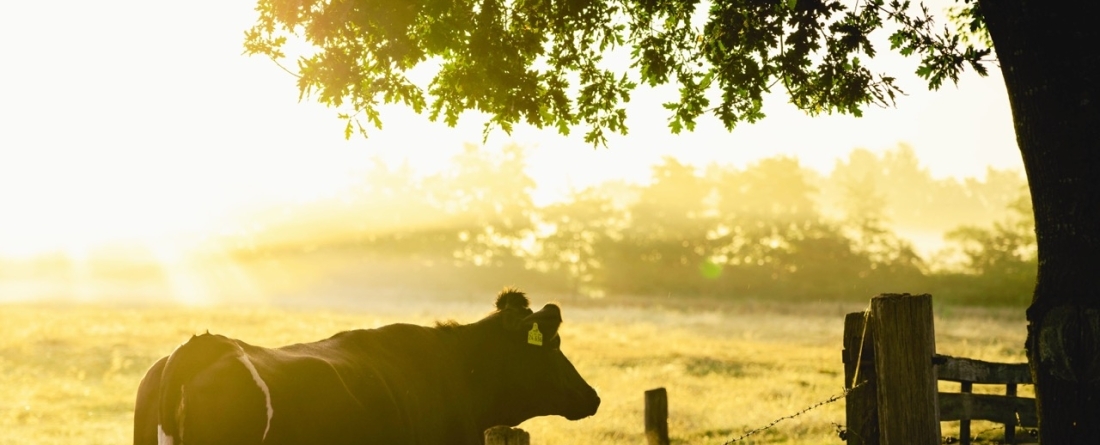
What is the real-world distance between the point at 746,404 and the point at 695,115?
25.1ft

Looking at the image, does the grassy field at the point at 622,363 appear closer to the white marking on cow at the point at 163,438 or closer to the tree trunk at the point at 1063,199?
the tree trunk at the point at 1063,199

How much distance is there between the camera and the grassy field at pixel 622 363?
14.7 metres

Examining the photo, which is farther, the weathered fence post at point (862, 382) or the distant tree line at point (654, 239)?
the distant tree line at point (654, 239)

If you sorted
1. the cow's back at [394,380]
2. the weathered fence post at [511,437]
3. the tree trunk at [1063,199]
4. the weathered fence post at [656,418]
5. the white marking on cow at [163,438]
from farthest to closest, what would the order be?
the weathered fence post at [656,418] < the cow's back at [394,380] < the tree trunk at [1063,199] < the white marking on cow at [163,438] < the weathered fence post at [511,437]

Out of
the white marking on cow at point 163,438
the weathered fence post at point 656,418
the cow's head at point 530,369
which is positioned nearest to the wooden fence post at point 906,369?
the cow's head at point 530,369

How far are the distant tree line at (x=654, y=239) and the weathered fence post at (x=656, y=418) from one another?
5089 cm

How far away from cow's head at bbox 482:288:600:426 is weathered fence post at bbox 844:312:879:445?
258 cm

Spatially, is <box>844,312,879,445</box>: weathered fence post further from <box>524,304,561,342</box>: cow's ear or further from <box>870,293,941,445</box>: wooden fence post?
<box>524,304,561,342</box>: cow's ear

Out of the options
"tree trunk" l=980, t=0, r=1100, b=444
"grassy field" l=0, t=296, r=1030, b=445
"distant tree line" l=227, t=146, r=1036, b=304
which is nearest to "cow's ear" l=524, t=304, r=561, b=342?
"tree trunk" l=980, t=0, r=1100, b=444

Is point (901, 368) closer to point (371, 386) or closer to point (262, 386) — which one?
point (371, 386)

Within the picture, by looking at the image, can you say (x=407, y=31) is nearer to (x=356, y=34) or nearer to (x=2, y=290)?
(x=356, y=34)

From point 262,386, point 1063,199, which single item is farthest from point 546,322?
point 1063,199

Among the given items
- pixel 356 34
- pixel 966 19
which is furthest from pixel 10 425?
pixel 966 19

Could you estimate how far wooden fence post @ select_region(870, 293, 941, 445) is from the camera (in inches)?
263
